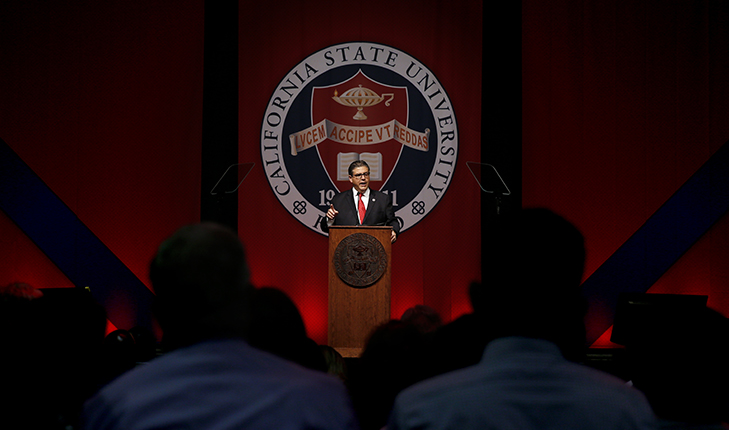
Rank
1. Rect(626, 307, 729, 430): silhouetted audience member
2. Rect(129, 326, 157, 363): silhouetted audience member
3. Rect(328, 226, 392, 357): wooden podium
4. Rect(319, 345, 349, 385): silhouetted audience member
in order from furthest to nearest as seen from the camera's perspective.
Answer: Rect(129, 326, 157, 363): silhouetted audience member, Rect(328, 226, 392, 357): wooden podium, Rect(319, 345, 349, 385): silhouetted audience member, Rect(626, 307, 729, 430): silhouetted audience member

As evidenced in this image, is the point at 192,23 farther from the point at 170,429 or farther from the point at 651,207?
the point at 170,429

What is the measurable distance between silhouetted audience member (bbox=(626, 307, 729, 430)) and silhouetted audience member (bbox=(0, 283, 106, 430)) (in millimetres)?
1348

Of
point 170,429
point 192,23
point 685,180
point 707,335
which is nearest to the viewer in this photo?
point 170,429

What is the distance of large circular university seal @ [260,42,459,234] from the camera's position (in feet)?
16.9

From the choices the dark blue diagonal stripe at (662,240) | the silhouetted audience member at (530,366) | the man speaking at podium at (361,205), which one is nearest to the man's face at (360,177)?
the man speaking at podium at (361,205)

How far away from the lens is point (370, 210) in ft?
14.8

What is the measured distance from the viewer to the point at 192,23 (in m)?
5.39

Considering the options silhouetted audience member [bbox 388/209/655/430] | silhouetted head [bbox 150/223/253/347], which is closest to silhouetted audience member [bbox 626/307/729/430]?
silhouetted audience member [bbox 388/209/655/430]

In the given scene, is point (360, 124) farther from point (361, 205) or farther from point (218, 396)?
point (218, 396)

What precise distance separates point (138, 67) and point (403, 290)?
3417 millimetres

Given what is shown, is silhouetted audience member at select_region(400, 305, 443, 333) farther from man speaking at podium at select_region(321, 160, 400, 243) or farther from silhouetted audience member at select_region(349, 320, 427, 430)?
man speaking at podium at select_region(321, 160, 400, 243)

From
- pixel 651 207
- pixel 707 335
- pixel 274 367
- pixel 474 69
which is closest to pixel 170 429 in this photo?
pixel 274 367

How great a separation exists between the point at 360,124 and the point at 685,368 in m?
4.34

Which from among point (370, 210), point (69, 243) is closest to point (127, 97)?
point (69, 243)
